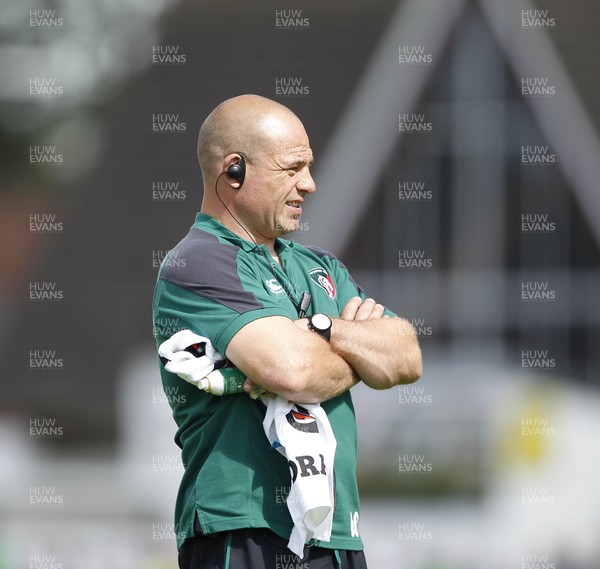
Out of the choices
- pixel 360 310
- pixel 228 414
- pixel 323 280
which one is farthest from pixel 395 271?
pixel 228 414

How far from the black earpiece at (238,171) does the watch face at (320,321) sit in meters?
0.41

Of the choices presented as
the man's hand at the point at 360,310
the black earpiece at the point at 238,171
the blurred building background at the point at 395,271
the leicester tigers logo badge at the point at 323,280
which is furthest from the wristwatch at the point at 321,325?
the blurred building background at the point at 395,271

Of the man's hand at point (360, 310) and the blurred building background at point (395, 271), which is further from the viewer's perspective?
the blurred building background at point (395, 271)

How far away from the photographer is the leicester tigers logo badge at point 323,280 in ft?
10.0

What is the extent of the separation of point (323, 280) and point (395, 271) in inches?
245

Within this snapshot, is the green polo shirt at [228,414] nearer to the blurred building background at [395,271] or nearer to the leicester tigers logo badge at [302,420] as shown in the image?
the leicester tigers logo badge at [302,420]

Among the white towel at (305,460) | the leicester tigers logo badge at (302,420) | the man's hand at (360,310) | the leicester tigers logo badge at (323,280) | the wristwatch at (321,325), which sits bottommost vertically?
the white towel at (305,460)

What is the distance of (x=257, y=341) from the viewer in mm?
2689

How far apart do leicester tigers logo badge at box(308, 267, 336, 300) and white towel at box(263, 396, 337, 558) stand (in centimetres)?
41

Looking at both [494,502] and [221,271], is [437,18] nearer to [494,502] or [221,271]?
[494,502]

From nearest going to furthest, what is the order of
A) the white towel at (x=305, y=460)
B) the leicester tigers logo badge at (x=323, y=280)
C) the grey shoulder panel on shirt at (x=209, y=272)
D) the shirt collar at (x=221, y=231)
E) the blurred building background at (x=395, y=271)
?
the white towel at (x=305, y=460) → the grey shoulder panel on shirt at (x=209, y=272) → the shirt collar at (x=221, y=231) → the leicester tigers logo badge at (x=323, y=280) → the blurred building background at (x=395, y=271)

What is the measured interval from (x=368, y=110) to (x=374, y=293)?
2105 mm

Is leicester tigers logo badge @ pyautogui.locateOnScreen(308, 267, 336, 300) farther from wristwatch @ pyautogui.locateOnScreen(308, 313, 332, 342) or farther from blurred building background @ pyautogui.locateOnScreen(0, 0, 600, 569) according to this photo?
blurred building background @ pyautogui.locateOnScreen(0, 0, 600, 569)

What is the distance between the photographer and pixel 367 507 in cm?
780
